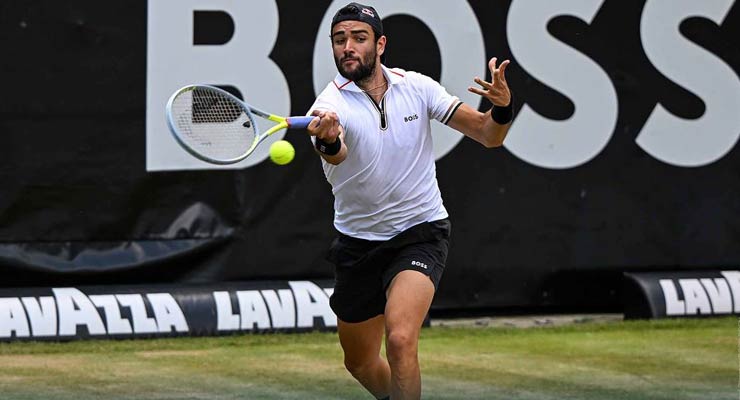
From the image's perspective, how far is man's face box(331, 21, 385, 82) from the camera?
17.1 ft

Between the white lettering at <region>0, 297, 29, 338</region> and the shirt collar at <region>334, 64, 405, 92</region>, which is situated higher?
the shirt collar at <region>334, 64, 405, 92</region>

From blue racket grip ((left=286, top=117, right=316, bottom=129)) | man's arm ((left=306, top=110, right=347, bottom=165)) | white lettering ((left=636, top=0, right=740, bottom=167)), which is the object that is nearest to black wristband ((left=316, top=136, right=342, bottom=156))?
man's arm ((left=306, top=110, right=347, bottom=165))

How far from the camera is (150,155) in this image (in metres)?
7.85

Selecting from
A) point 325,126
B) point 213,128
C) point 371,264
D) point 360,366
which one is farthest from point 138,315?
point 325,126

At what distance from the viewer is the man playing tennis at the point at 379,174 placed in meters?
5.19

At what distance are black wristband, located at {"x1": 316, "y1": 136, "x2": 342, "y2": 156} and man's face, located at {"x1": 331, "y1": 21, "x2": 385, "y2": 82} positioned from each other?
0.38 metres

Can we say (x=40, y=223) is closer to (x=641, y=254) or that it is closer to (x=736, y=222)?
(x=641, y=254)

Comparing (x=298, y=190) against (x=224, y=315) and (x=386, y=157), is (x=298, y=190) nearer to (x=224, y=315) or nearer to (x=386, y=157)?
(x=224, y=315)

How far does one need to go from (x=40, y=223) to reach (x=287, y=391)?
209 centimetres

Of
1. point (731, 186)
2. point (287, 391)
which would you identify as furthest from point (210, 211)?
point (731, 186)

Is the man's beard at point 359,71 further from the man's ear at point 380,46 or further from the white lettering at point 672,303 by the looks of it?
the white lettering at point 672,303

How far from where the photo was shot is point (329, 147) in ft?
16.2

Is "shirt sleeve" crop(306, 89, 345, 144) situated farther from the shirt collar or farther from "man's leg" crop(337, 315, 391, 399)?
"man's leg" crop(337, 315, 391, 399)

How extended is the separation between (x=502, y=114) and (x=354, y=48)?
1.92ft
